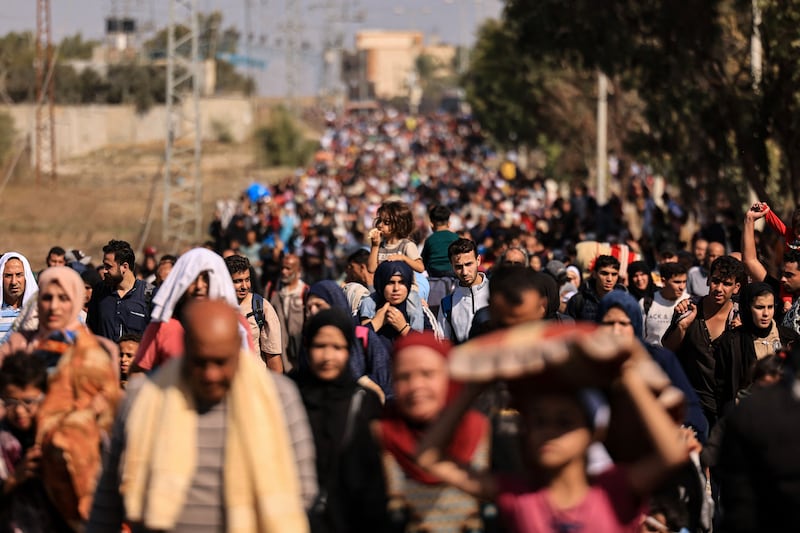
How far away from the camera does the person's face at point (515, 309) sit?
5.09 meters

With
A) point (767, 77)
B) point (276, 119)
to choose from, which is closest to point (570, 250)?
point (767, 77)

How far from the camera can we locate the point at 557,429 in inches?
173

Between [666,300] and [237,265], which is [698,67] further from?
[237,265]

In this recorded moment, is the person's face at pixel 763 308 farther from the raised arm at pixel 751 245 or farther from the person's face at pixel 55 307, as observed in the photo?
the person's face at pixel 55 307

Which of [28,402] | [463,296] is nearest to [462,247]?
[463,296]

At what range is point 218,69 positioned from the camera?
11894 centimetres

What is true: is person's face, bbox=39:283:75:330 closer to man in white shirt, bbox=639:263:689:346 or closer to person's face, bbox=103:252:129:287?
person's face, bbox=103:252:129:287

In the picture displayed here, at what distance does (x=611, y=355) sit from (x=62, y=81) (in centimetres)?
6726

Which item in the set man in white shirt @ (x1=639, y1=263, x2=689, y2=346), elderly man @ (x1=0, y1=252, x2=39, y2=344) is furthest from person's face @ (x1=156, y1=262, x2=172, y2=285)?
man in white shirt @ (x1=639, y1=263, x2=689, y2=346)

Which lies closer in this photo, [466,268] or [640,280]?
[466,268]

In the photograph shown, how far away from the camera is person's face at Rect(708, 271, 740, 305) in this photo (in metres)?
8.89

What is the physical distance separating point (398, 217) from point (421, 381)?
583 cm

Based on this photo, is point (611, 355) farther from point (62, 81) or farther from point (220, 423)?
point (62, 81)

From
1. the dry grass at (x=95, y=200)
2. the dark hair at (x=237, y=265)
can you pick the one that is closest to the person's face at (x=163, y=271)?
the dark hair at (x=237, y=265)
